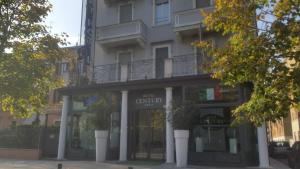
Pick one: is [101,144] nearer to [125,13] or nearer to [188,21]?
[188,21]

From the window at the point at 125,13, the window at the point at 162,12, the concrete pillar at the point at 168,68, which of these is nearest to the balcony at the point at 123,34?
the window at the point at 162,12

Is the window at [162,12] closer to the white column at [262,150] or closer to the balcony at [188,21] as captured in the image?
the balcony at [188,21]

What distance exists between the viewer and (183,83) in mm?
16250

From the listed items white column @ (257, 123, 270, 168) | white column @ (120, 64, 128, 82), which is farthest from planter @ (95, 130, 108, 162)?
white column @ (257, 123, 270, 168)

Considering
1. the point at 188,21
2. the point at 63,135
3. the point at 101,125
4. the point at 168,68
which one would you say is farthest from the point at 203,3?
the point at 63,135

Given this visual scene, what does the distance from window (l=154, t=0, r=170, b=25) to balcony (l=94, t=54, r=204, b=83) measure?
289 cm

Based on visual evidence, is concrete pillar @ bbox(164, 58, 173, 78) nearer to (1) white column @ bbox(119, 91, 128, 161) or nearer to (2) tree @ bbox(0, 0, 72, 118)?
(1) white column @ bbox(119, 91, 128, 161)

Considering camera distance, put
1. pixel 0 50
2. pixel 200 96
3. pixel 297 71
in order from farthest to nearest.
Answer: pixel 200 96, pixel 0 50, pixel 297 71

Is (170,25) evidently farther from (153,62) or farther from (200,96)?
(200,96)

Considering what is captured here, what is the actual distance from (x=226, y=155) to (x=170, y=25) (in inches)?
343

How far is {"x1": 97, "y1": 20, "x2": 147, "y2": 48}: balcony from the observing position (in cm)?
1930

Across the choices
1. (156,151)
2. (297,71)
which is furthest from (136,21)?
(297,71)

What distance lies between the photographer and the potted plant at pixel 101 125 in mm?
17139

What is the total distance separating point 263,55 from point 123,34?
11.9 m
